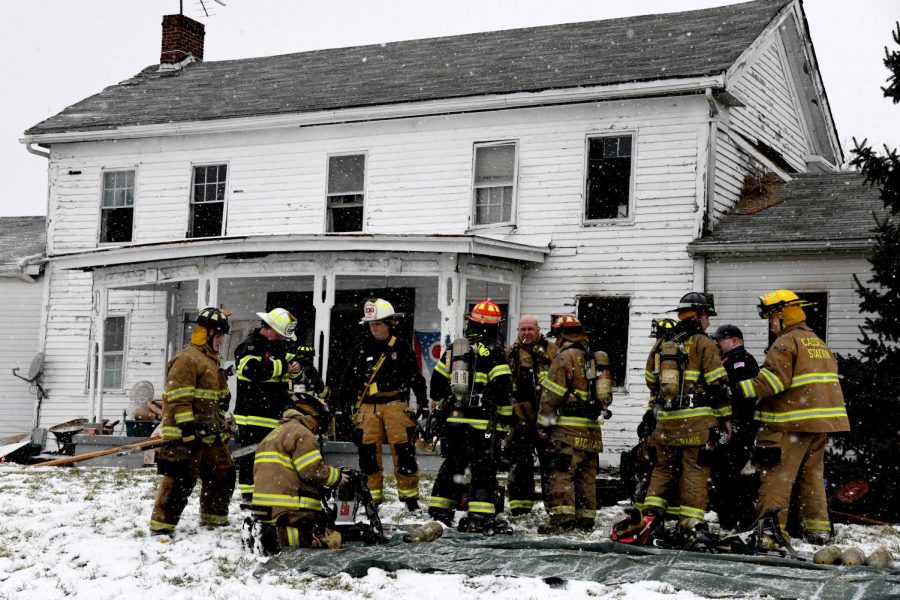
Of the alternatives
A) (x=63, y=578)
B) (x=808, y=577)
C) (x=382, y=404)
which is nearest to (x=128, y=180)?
(x=382, y=404)

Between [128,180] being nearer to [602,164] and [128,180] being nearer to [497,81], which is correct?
[497,81]

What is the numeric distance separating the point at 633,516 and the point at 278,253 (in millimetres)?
9091

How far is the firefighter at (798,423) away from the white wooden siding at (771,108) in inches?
327

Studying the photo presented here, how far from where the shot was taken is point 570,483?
9.29 metres

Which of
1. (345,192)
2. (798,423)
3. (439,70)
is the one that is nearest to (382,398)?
(798,423)

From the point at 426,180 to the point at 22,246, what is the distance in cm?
940

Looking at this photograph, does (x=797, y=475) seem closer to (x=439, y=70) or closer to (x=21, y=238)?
(x=439, y=70)

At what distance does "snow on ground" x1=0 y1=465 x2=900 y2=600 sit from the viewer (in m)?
6.84

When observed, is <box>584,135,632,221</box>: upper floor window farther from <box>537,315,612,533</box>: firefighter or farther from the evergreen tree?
<box>537,315,612,533</box>: firefighter

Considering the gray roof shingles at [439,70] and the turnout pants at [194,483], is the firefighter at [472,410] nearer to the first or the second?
the turnout pants at [194,483]

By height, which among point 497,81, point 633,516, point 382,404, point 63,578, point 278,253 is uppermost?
point 497,81

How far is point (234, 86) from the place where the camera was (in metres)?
21.1

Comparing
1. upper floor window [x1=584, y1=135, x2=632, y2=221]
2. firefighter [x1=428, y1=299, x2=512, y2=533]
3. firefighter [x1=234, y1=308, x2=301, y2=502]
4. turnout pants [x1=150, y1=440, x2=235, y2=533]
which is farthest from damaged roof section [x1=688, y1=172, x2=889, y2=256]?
turnout pants [x1=150, y1=440, x2=235, y2=533]

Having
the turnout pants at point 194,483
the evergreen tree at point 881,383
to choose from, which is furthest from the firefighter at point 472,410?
the evergreen tree at point 881,383
